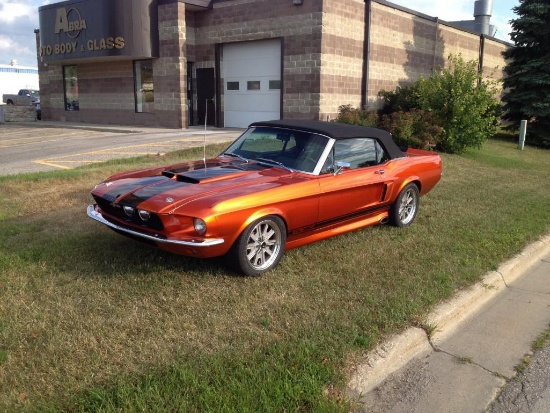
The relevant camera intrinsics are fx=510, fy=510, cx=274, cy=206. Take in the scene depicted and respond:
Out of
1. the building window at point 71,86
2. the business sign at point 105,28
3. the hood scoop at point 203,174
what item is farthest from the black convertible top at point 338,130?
the building window at point 71,86

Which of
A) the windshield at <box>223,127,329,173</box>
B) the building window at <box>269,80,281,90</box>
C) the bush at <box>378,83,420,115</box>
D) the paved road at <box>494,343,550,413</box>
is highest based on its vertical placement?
the building window at <box>269,80,281,90</box>

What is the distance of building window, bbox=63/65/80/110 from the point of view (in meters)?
23.0

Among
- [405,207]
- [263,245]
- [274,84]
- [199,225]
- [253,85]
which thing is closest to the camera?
[199,225]

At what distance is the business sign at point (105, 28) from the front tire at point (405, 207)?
47.6 feet

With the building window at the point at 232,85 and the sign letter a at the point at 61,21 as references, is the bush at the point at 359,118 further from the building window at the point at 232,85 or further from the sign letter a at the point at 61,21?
the sign letter a at the point at 61,21

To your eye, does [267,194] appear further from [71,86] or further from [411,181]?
[71,86]

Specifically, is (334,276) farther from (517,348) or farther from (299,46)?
(299,46)

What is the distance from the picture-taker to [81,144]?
47.4 feet

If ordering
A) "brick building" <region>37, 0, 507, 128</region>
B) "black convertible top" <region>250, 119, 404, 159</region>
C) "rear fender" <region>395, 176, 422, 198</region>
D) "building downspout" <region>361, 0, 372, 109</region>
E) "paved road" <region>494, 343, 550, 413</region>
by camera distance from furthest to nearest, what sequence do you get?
"building downspout" <region>361, 0, 372, 109</region> < "brick building" <region>37, 0, 507, 128</region> < "rear fender" <region>395, 176, 422, 198</region> < "black convertible top" <region>250, 119, 404, 159</region> < "paved road" <region>494, 343, 550, 413</region>

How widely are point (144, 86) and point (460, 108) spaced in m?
12.0

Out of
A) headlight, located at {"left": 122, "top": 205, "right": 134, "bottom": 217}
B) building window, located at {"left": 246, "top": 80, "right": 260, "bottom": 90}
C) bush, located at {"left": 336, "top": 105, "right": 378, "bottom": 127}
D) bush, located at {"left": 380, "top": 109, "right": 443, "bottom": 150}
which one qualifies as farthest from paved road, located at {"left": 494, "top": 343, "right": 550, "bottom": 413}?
building window, located at {"left": 246, "top": 80, "right": 260, "bottom": 90}

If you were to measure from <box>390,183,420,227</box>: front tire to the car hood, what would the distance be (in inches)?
73.0

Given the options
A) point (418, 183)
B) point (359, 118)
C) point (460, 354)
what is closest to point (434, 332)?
point (460, 354)

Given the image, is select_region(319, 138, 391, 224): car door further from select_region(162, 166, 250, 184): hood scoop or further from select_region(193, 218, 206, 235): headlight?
select_region(193, 218, 206, 235): headlight
